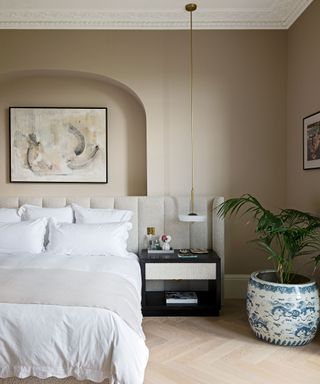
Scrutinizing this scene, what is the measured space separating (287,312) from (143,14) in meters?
3.10

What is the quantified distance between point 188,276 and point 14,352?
1.80 metres

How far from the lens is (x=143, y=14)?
3.61 metres

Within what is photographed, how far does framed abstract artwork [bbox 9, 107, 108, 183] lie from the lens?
12.8 feet

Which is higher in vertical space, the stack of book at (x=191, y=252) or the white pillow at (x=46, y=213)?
the white pillow at (x=46, y=213)

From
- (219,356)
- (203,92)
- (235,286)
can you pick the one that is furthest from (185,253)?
(203,92)

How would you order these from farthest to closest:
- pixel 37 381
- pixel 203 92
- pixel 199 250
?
pixel 203 92, pixel 199 250, pixel 37 381

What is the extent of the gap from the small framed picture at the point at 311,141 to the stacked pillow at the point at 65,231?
1.80 metres

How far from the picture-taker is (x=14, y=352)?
1.79 metres

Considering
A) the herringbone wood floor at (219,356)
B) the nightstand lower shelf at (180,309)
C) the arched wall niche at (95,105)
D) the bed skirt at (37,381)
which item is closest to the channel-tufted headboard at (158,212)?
the arched wall niche at (95,105)

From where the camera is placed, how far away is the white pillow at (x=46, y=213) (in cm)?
348

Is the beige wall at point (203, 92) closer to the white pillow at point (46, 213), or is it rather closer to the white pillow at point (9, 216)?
the white pillow at point (46, 213)

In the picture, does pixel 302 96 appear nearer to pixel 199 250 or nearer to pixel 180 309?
pixel 199 250

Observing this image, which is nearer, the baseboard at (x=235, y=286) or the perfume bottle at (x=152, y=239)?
the perfume bottle at (x=152, y=239)

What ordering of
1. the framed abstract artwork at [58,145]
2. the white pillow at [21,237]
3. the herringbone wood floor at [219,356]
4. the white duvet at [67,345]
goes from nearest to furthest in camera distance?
1. the white duvet at [67,345]
2. the herringbone wood floor at [219,356]
3. the white pillow at [21,237]
4. the framed abstract artwork at [58,145]
